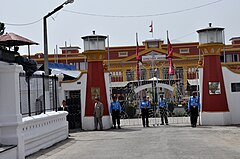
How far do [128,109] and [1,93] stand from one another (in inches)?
786

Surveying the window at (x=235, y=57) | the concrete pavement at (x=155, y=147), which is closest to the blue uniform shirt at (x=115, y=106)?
the concrete pavement at (x=155, y=147)

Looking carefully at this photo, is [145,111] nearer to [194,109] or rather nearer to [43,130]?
[194,109]

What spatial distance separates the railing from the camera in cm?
1398

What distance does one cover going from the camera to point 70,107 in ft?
A: 76.2

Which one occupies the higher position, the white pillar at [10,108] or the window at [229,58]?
the window at [229,58]

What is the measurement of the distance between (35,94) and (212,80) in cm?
1007

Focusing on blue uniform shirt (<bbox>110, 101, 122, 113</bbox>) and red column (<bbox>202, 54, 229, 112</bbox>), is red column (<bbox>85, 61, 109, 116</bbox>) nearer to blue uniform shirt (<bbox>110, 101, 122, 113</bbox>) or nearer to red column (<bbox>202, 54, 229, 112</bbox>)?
blue uniform shirt (<bbox>110, 101, 122, 113</bbox>)

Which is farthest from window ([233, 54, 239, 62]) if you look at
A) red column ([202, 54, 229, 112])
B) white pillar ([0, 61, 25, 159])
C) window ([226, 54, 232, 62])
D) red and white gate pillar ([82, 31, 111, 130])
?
white pillar ([0, 61, 25, 159])

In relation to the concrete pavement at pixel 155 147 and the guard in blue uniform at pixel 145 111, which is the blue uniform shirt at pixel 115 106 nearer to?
the guard in blue uniform at pixel 145 111

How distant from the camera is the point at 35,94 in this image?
15719 millimetres

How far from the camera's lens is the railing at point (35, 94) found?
14.0m

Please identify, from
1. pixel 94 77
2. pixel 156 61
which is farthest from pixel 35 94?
pixel 156 61

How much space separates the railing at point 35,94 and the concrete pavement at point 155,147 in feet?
4.55

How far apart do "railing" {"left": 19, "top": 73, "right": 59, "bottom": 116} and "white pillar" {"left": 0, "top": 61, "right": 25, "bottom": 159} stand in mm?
1236
